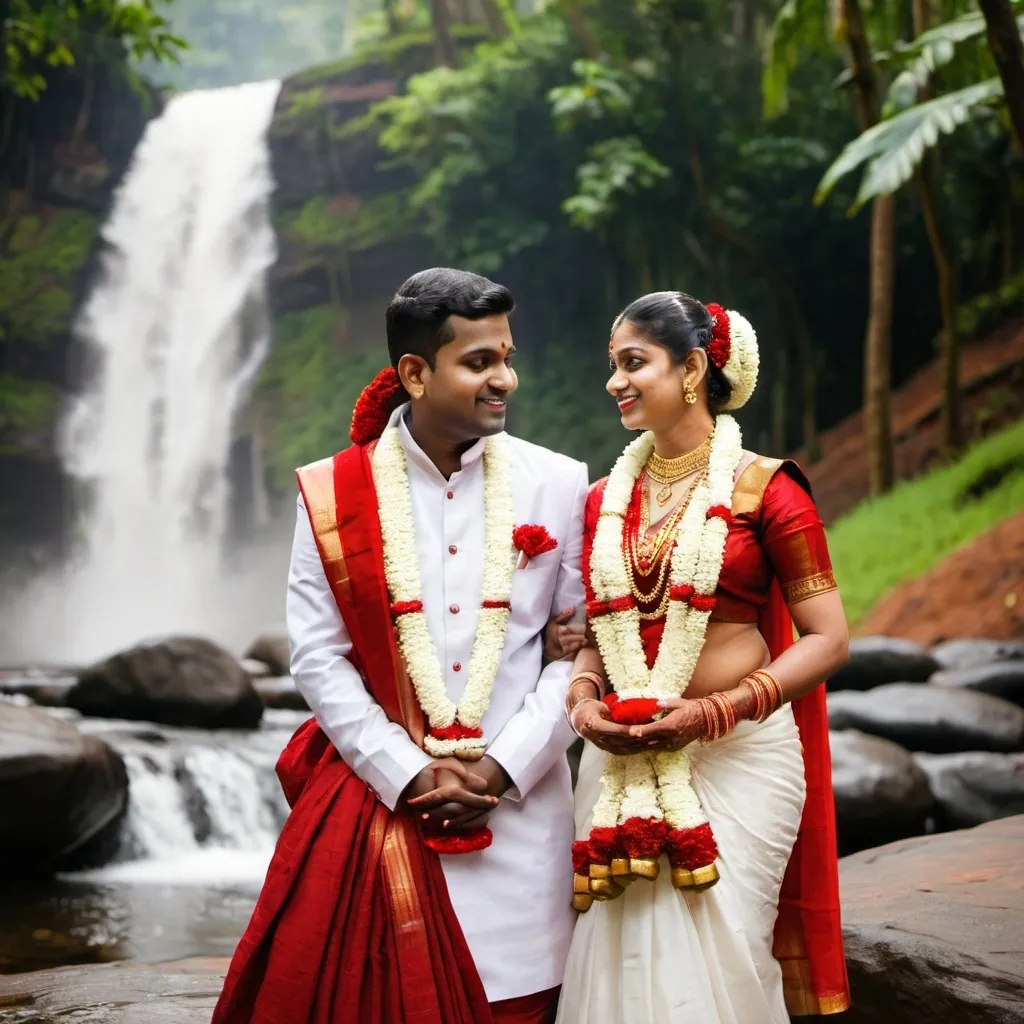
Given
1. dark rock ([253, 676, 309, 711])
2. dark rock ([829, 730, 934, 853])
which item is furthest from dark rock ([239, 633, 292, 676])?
dark rock ([829, 730, 934, 853])

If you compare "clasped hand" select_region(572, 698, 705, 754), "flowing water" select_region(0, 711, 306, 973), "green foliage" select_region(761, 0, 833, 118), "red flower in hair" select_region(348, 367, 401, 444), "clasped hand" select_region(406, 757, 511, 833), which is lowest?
"flowing water" select_region(0, 711, 306, 973)

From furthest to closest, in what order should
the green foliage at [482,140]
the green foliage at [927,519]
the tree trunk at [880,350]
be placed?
1. the green foliage at [482,140]
2. the tree trunk at [880,350]
3. the green foliage at [927,519]

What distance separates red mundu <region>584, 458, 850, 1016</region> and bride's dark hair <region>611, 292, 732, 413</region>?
310 millimetres

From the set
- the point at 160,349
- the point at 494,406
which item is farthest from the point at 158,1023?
the point at 160,349

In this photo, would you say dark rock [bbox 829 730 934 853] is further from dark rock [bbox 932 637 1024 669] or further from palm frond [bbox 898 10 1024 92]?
palm frond [bbox 898 10 1024 92]

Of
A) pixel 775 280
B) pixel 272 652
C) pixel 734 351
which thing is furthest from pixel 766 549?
pixel 775 280

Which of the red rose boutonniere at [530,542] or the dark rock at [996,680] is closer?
the red rose boutonniere at [530,542]

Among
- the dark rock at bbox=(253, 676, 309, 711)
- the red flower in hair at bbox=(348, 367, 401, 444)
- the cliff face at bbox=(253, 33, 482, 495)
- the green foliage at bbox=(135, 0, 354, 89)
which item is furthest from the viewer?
the green foliage at bbox=(135, 0, 354, 89)

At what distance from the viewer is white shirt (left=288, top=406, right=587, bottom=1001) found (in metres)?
2.60

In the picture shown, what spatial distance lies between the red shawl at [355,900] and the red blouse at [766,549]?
20.6 inches

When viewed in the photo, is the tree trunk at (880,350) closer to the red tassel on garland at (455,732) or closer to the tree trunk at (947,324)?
the tree trunk at (947,324)

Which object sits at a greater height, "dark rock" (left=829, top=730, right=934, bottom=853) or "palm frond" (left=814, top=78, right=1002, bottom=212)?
"palm frond" (left=814, top=78, right=1002, bottom=212)

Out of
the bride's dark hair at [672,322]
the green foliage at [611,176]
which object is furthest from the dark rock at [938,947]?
the green foliage at [611,176]

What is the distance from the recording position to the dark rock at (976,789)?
7070 mm
